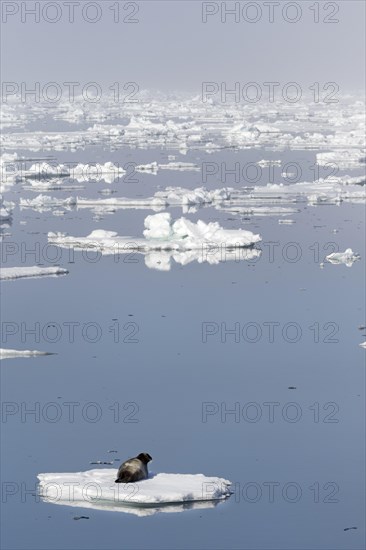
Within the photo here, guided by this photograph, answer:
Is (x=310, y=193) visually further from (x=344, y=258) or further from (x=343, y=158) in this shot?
(x=343, y=158)

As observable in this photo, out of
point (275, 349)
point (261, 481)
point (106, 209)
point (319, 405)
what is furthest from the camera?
point (106, 209)

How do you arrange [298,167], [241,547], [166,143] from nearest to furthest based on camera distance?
[241,547] < [298,167] < [166,143]

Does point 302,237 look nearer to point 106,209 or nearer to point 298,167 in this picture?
point 106,209

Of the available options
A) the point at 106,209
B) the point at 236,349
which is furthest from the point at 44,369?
the point at 106,209

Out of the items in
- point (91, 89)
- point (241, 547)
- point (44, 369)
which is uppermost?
point (91, 89)

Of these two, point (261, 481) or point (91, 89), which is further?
point (91, 89)

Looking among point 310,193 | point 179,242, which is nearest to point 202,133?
point 310,193

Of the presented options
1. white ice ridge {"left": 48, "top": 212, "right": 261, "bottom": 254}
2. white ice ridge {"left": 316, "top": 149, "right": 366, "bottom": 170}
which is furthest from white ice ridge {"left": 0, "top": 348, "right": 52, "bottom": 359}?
white ice ridge {"left": 316, "top": 149, "right": 366, "bottom": 170}
